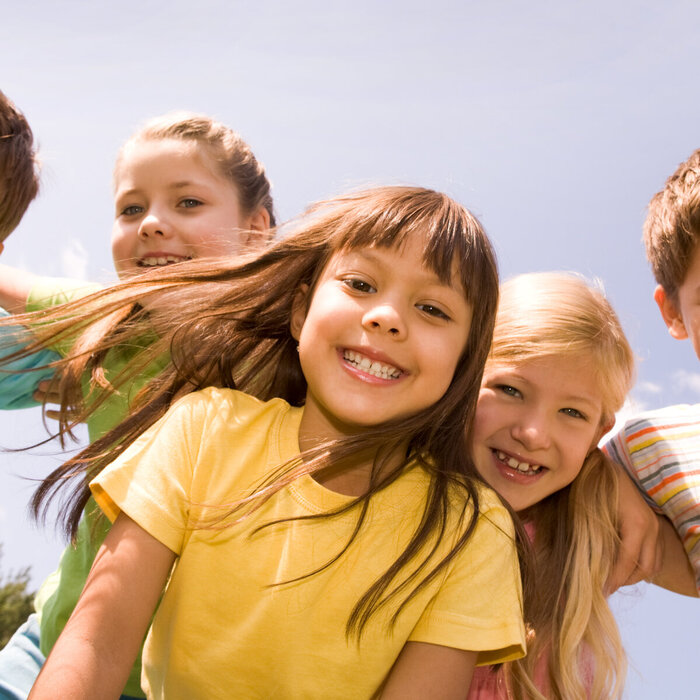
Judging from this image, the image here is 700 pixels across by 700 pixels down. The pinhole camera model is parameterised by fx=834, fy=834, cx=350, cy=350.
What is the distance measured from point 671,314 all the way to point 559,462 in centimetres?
117

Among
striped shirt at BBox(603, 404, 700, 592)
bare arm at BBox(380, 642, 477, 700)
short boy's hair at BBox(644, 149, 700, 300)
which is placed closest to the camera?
bare arm at BBox(380, 642, 477, 700)

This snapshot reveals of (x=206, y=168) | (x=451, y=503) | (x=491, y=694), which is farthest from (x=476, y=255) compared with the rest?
(x=206, y=168)

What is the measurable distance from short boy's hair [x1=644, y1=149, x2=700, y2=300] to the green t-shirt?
2148 mm

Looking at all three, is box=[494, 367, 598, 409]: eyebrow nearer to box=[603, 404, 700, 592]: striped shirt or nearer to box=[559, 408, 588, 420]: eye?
box=[559, 408, 588, 420]: eye

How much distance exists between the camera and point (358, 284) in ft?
7.35

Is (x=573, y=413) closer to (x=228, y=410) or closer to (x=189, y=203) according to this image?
(x=228, y=410)

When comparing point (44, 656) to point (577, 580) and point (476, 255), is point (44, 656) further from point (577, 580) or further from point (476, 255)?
point (476, 255)

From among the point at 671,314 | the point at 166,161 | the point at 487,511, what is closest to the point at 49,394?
the point at 166,161

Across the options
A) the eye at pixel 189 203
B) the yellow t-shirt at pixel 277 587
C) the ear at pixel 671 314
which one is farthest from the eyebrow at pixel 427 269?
the ear at pixel 671 314

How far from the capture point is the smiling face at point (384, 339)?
216cm

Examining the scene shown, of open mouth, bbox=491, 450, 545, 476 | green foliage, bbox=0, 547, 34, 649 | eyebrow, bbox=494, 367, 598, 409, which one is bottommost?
green foliage, bbox=0, 547, 34, 649

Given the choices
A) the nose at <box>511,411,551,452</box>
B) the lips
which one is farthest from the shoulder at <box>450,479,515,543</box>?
the lips

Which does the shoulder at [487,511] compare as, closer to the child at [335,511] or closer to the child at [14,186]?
the child at [335,511]

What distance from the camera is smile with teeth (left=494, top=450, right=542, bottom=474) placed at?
2.88 metres
